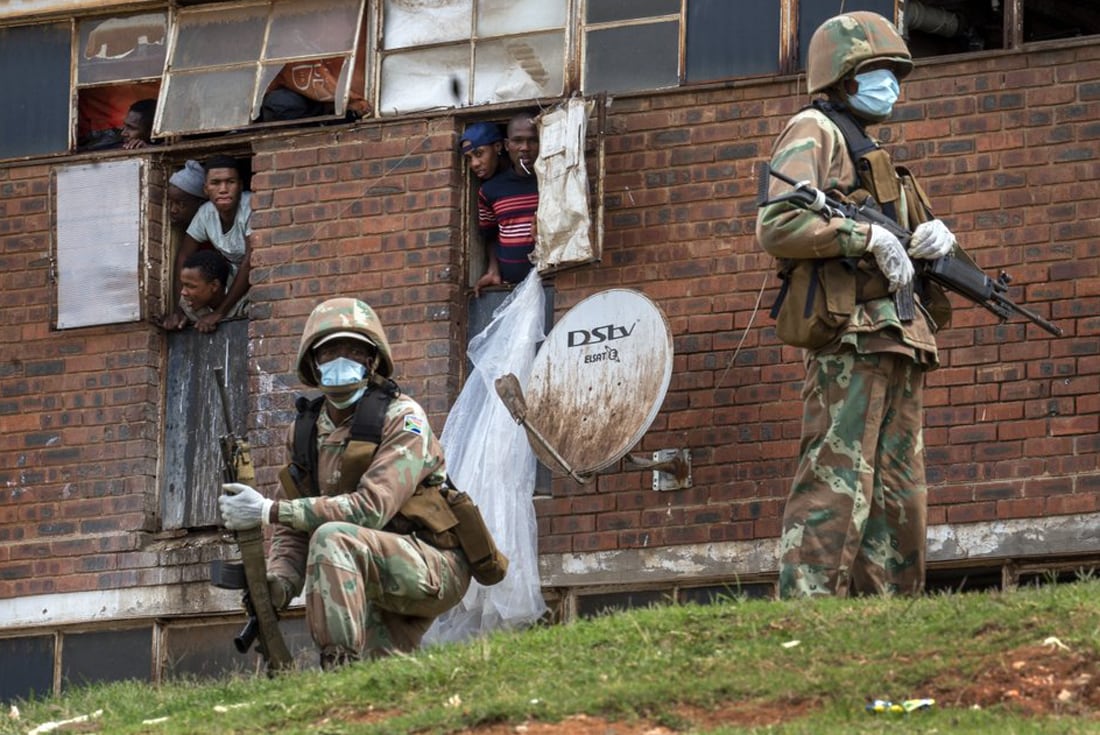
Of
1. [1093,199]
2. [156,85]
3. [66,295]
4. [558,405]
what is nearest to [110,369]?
[66,295]

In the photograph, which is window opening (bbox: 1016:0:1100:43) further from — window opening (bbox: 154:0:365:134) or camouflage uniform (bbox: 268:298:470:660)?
camouflage uniform (bbox: 268:298:470:660)

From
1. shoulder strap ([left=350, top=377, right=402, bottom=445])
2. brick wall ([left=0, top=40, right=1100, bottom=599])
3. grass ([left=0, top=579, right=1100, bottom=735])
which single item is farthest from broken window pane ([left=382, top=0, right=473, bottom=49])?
grass ([left=0, top=579, right=1100, bottom=735])

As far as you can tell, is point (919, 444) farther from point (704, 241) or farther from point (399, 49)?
point (399, 49)

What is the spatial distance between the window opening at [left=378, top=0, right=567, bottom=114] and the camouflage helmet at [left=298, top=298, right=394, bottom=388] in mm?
4081

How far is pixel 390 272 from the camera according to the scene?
616 inches

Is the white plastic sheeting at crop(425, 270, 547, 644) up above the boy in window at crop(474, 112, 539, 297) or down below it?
below

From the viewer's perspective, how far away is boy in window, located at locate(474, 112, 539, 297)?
15.3 metres

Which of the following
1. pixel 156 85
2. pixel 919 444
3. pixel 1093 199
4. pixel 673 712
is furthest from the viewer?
pixel 156 85

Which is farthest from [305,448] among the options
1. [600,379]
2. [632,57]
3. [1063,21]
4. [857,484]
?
[1063,21]

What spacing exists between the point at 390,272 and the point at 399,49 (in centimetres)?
136

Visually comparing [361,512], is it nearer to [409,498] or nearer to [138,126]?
[409,498]

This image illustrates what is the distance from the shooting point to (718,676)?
951cm

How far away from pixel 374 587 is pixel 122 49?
6.48m

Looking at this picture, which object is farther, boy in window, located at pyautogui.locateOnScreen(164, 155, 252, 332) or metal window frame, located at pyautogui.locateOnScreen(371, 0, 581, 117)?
boy in window, located at pyautogui.locateOnScreen(164, 155, 252, 332)
